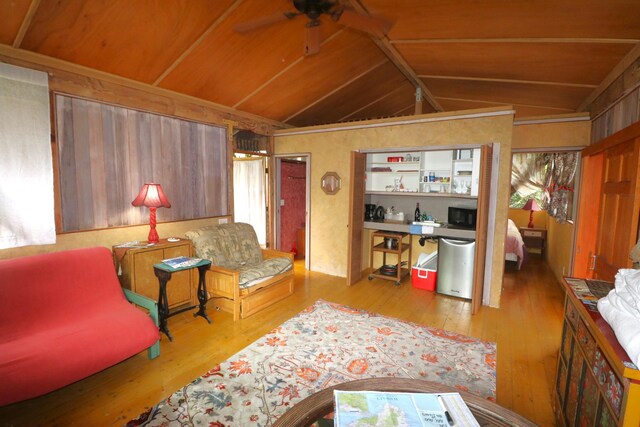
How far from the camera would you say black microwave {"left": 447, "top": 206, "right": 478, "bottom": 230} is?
3.98 m

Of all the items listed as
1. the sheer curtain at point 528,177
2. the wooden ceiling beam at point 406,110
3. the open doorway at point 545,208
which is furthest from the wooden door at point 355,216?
the sheer curtain at point 528,177

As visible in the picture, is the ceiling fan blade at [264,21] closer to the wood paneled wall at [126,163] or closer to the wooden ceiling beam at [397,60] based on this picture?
the wooden ceiling beam at [397,60]

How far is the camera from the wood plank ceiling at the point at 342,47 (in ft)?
7.61

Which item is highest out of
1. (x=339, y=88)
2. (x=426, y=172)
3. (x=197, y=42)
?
(x=339, y=88)

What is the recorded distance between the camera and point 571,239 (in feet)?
13.5

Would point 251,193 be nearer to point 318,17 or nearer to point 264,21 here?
point 264,21

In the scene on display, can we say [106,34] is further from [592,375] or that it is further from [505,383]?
[505,383]

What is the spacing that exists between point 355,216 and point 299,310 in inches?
62.0

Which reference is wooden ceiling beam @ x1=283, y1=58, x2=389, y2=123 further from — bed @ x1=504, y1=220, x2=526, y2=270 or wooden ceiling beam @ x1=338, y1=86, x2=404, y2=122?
bed @ x1=504, y1=220, x2=526, y2=270

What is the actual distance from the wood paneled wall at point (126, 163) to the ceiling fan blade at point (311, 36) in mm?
2068

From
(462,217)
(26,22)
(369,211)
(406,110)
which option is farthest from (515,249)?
(26,22)

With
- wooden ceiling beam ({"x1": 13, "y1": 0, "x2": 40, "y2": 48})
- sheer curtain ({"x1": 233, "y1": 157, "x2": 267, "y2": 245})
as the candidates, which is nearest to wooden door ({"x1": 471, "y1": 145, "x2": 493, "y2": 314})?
sheer curtain ({"x1": 233, "y1": 157, "x2": 267, "y2": 245})

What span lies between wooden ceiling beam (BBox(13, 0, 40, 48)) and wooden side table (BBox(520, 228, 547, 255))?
312 inches

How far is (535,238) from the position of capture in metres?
6.36
